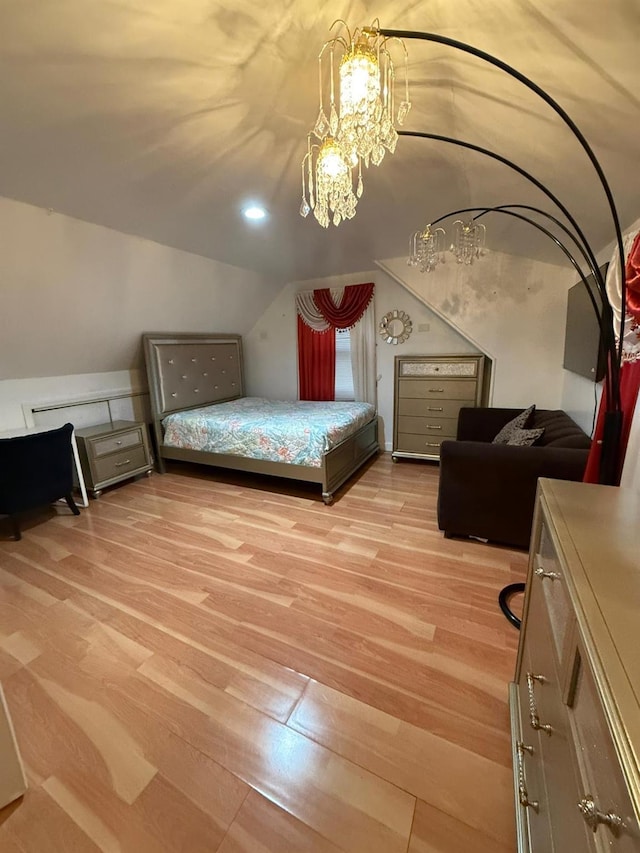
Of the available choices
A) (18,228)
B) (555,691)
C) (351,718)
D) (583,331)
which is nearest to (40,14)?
(18,228)

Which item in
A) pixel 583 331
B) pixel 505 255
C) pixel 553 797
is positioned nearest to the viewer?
pixel 553 797

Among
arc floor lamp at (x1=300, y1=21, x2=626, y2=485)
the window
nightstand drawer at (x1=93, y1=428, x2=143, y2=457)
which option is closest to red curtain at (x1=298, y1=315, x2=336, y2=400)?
the window

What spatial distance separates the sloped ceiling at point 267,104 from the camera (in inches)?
43.7

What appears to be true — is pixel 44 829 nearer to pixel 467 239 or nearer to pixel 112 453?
pixel 112 453

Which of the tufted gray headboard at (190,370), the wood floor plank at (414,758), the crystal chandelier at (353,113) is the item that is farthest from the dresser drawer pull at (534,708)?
the tufted gray headboard at (190,370)

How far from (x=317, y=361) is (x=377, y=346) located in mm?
807

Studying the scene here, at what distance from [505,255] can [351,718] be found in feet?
12.5

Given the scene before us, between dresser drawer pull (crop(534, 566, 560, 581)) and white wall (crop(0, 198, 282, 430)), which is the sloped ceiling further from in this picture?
dresser drawer pull (crop(534, 566, 560, 581))

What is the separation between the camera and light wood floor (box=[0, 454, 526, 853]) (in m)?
1.05

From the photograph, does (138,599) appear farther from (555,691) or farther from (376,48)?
(376,48)

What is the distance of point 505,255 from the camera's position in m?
3.37

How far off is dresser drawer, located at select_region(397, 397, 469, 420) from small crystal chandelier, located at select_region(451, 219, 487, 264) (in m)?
1.45

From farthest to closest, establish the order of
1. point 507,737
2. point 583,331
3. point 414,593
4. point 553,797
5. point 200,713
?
1. point 583,331
2. point 414,593
3. point 200,713
4. point 507,737
5. point 553,797

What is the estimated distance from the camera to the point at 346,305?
425 cm
